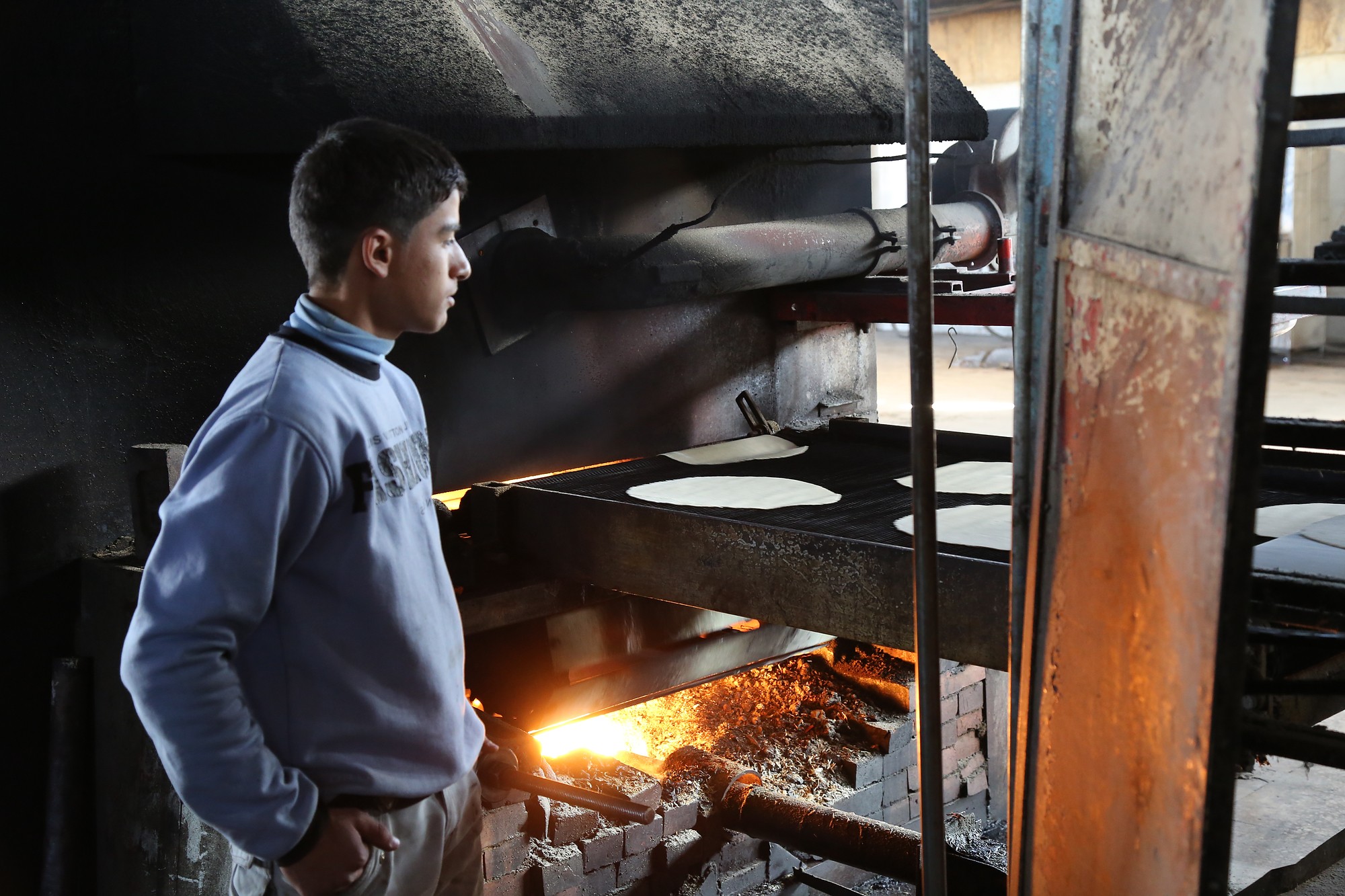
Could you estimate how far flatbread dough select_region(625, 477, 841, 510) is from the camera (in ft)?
8.07

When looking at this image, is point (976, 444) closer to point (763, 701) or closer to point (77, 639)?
point (763, 701)

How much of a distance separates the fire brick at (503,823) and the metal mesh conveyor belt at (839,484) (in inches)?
27.9

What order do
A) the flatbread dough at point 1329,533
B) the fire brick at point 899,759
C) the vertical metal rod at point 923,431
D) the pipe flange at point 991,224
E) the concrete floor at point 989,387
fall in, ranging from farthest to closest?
the concrete floor at point 989,387 → the pipe flange at point 991,224 → the fire brick at point 899,759 → the flatbread dough at point 1329,533 → the vertical metal rod at point 923,431

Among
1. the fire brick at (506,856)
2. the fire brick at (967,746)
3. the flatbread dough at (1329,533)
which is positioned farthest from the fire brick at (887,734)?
the flatbread dough at (1329,533)

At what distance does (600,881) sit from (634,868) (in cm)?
10

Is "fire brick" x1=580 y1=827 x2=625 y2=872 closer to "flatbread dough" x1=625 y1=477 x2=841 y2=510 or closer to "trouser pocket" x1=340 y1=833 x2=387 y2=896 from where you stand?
"flatbread dough" x1=625 y1=477 x2=841 y2=510

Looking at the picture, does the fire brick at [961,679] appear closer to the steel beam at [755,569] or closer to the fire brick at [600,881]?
the fire brick at [600,881]

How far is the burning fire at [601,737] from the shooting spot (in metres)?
3.18

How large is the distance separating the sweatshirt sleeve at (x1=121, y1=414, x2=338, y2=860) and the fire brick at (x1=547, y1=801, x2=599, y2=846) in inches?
A: 60.5

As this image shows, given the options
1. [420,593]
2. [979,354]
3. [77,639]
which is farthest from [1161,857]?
[979,354]

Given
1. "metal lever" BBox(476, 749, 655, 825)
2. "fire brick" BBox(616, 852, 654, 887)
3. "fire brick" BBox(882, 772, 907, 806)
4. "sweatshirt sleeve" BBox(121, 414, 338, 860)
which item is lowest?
"fire brick" BBox(882, 772, 907, 806)

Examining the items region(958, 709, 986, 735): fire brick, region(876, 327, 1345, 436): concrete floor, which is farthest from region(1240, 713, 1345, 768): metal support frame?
region(876, 327, 1345, 436): concrete floor

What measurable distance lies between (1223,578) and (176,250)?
2.25 meters

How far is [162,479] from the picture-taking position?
230cm
